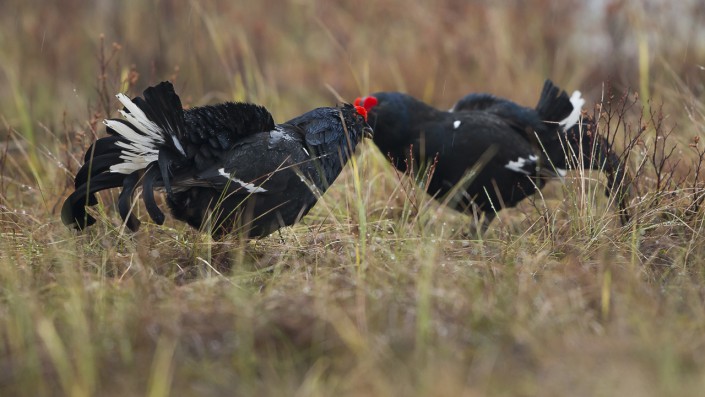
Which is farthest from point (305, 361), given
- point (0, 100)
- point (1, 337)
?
point (0, 100)

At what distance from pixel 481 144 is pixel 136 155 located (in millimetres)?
2228

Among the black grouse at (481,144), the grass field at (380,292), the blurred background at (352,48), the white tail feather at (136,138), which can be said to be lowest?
the grass field at (380,292)

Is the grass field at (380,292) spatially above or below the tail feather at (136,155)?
below

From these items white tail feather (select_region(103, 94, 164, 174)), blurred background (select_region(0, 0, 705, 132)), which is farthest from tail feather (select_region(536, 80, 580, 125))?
white tail feather (select_region(103, 94, 164, 174))

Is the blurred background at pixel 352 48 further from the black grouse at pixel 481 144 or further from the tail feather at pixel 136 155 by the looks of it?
the tail feather at pixel 136 155

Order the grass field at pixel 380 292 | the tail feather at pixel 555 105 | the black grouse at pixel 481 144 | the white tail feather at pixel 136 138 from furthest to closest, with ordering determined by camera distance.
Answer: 1. the tail feather at pixel 555 105
2. the black grouse at pixel 481 144
3. the white tail feather at pixel 136 138
4. the grass field at pixel 380 292

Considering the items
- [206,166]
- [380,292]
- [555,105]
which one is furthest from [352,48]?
[380,292]

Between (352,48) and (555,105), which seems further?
(352,48)

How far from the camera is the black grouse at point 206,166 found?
405cm

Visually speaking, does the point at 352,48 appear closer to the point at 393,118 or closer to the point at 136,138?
the point at 393,118

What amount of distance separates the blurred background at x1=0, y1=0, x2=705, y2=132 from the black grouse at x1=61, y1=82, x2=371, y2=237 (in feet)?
9.06

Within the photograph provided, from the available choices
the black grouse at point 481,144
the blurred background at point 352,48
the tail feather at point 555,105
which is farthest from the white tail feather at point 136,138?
the blurred background at point 352,48

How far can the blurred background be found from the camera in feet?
25.1

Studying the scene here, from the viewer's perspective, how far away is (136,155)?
162 inches
